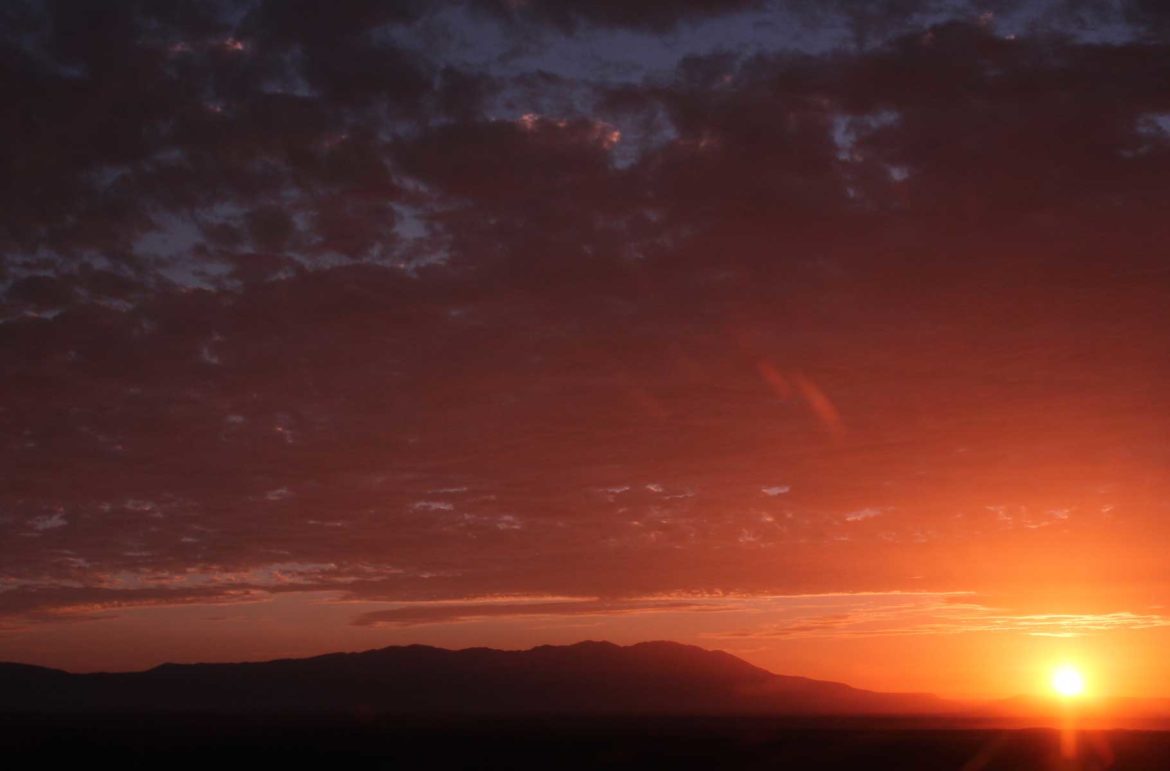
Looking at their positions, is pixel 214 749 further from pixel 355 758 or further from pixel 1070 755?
pixel 1070 755

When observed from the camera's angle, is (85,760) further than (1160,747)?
No

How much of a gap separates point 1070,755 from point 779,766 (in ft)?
52.8

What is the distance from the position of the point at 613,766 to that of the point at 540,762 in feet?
12.5

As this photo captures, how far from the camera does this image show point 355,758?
155 ft

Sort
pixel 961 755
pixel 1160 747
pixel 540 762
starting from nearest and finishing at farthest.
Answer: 1. pixel 540 762
2. pixel 961 755
3. pixel 1160 747

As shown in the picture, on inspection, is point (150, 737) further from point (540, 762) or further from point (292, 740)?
point (540, 762)

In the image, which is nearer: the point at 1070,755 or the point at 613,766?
the point at 613,766

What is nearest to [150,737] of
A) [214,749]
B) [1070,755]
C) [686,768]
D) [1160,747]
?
[214,749]

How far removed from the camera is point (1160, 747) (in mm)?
52781

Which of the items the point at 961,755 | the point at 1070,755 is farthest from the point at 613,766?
the point at 1070,755

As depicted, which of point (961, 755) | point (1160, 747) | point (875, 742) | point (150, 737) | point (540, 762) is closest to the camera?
point (540, 762)

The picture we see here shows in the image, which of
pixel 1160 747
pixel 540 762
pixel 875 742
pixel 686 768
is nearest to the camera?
pixel 686 768

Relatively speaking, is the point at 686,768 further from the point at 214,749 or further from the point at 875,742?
the point at 214,749

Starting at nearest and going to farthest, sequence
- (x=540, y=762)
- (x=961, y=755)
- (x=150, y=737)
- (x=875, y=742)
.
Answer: (x=540, y=762) < (x=961, y=755) < (x=875, y=742) < (x=150, y=737)
